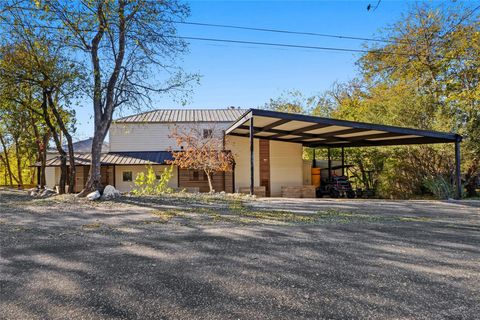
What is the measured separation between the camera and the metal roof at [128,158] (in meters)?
17.7

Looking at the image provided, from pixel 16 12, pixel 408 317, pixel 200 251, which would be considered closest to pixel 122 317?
pixel 200 251

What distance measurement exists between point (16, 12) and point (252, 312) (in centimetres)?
1243

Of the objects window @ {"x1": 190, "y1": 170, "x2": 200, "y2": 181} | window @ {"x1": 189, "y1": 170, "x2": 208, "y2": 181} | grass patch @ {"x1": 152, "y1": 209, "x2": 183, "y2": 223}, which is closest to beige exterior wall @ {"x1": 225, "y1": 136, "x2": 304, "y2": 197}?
window @ {"x1": 189, "y1": 170, "x2": 208, "y2": 181}

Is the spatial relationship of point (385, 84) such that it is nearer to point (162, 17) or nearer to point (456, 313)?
point (162, 17)

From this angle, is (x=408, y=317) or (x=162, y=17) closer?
(x=408, y=317)

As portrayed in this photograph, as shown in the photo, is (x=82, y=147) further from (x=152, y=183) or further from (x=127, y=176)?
(x=152, y=183)

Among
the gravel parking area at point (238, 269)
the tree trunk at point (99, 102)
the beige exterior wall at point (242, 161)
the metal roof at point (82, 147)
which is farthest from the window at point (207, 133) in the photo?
the gravel parking area at point (238, 269)

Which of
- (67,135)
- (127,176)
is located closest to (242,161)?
(127,176)

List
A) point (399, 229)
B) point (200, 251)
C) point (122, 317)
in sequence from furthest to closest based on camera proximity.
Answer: point (399, 229)
point (200, 251)
point (122, 317)

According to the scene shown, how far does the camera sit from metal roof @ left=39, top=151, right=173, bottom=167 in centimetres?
1773

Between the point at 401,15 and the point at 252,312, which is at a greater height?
the point at 401,15

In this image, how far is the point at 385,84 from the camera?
62.3 ft

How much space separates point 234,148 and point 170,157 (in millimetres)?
4081

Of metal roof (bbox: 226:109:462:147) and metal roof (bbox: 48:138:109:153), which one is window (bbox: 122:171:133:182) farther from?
metal roof (bbox: 226:109:462:147)
